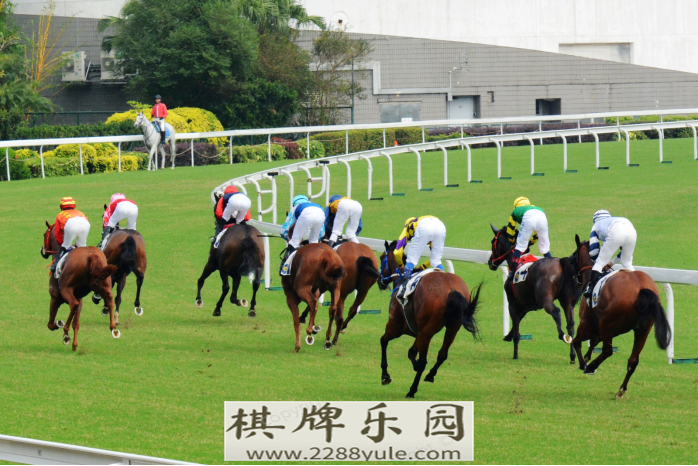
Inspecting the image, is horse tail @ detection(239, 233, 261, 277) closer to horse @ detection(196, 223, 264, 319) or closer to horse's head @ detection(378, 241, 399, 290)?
horse @ detection(196, 223, 264, 319)

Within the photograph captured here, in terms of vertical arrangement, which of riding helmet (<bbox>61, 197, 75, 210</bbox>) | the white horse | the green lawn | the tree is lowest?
the green lawn

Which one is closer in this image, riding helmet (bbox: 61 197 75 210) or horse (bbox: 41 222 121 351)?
horse (bbox: 41 222 121 351)

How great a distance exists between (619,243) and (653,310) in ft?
2.39

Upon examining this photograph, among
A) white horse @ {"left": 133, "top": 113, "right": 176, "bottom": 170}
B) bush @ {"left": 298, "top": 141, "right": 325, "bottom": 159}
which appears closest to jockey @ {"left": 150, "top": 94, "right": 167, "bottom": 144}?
white horse @ {"left": 133, "top": 113, "right": 176, "bottom": 170}

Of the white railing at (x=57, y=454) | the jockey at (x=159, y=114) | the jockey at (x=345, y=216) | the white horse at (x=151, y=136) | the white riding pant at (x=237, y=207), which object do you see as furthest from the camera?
the jockey at (x=159, y=114)

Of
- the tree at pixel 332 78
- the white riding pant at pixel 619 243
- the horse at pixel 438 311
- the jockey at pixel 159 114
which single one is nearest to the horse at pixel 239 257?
the horse at pixel 438 311

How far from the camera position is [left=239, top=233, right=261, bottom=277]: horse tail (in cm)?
1081

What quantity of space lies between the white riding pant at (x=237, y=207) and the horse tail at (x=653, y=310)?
511 cm

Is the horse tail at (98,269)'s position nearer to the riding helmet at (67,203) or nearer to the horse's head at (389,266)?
the riding helmet at (67,203)

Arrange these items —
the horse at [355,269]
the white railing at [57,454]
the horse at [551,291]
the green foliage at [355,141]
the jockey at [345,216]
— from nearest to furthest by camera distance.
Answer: the white railing at [57,454] → the horse at [551,291] → the horse at [355,269] → the jockey at [345,216] → the green foliage at [355,141]

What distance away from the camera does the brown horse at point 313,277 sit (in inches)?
367

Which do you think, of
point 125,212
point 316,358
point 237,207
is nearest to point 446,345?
point 316,358

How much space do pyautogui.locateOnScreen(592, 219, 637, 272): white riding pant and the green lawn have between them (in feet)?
3.13

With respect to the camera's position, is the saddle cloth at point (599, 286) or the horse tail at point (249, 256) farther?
the horse tail at point (249, 256)
